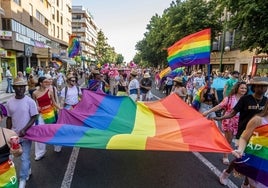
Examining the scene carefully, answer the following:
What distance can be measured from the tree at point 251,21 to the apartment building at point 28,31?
20.7m

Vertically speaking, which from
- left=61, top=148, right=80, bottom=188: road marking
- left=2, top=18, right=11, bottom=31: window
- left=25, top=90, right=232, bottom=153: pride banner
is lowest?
left=61, top=148, right=80, bottom=188: road marking

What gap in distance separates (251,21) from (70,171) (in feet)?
40.9

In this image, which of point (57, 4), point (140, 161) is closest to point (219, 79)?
point (140, 161)

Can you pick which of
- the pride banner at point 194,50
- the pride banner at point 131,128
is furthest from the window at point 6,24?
the pride banner at point 131,128

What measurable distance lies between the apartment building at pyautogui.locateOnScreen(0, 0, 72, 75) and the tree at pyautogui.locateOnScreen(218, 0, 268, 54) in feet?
68.0

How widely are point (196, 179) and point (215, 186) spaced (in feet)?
1.23

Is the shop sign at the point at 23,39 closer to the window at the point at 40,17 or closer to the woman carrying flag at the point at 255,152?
the window at the point at 40,17

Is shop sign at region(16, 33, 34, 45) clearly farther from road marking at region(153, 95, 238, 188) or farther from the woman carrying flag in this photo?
the woman carrying flag

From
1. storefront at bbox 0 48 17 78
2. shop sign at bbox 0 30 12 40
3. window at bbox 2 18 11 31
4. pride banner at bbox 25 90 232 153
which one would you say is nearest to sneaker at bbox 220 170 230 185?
pride banner at bbox 25 90 232 153

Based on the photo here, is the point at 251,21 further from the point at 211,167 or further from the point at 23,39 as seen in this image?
the point at 23,39

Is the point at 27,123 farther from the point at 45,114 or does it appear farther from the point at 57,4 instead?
the point at 57,4

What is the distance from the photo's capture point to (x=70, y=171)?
183 inches

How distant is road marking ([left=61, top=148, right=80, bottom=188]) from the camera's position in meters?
4.15

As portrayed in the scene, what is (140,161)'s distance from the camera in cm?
517
